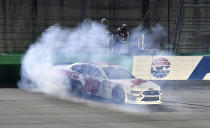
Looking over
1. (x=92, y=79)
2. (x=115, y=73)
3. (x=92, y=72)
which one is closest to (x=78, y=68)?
(x=92, y=72)

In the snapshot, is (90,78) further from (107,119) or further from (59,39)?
(59,39)

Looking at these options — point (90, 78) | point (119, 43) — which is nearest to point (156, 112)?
point (90, 78)

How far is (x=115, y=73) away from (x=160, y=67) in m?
7.02

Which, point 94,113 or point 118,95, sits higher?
point 118,95

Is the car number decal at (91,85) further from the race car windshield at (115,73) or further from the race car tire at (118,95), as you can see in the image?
the race car tire at (118,95)

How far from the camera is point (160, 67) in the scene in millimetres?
22953

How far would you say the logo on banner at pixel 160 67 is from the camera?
894 inches

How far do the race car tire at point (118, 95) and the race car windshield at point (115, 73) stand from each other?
808 millimetres

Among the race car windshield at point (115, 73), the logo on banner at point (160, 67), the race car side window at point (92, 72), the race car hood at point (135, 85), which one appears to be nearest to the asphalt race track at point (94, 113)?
the race car hood at point (135, 85)

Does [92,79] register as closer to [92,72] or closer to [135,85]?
[92,72]

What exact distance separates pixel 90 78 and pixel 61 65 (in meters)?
2.38

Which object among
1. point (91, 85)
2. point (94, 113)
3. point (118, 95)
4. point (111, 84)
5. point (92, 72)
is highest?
point (92, 72)

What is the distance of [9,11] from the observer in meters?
34.9

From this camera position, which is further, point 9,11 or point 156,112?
point 9,11
